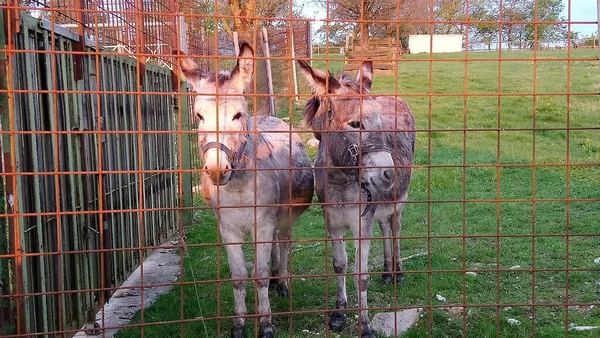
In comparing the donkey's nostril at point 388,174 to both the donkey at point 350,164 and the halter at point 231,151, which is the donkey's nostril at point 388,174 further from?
the halter at point 231,151

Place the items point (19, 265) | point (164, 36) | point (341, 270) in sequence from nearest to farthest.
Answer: point (19, 265)
point (341, 270)
point (164, 36)

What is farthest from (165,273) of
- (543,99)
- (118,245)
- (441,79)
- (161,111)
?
(441,79)

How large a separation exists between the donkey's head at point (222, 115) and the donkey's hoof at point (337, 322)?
1.75 meters

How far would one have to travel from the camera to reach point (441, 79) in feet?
71.5

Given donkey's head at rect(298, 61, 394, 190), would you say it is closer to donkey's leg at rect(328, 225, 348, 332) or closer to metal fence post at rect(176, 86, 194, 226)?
donkey's leg at rect(328, 225, 348, 332)

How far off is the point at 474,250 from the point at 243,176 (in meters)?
3.68

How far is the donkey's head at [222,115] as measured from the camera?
13.4 ft

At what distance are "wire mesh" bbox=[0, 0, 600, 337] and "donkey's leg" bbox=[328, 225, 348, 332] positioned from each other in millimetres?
49

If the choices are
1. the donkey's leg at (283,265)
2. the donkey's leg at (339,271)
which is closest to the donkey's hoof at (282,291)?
the donkey's leg at (283,265)

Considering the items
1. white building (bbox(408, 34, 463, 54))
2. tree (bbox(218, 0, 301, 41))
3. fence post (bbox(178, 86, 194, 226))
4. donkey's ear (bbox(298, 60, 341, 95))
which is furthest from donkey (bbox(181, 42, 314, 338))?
fence post (bbox(178, 86, 194, 226))

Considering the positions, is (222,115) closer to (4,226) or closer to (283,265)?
(4,226)

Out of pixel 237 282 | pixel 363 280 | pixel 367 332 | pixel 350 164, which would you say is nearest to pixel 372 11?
pixel 350 164

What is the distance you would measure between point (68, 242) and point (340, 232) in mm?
2388

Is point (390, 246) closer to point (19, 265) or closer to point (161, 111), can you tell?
point (161, 111)
